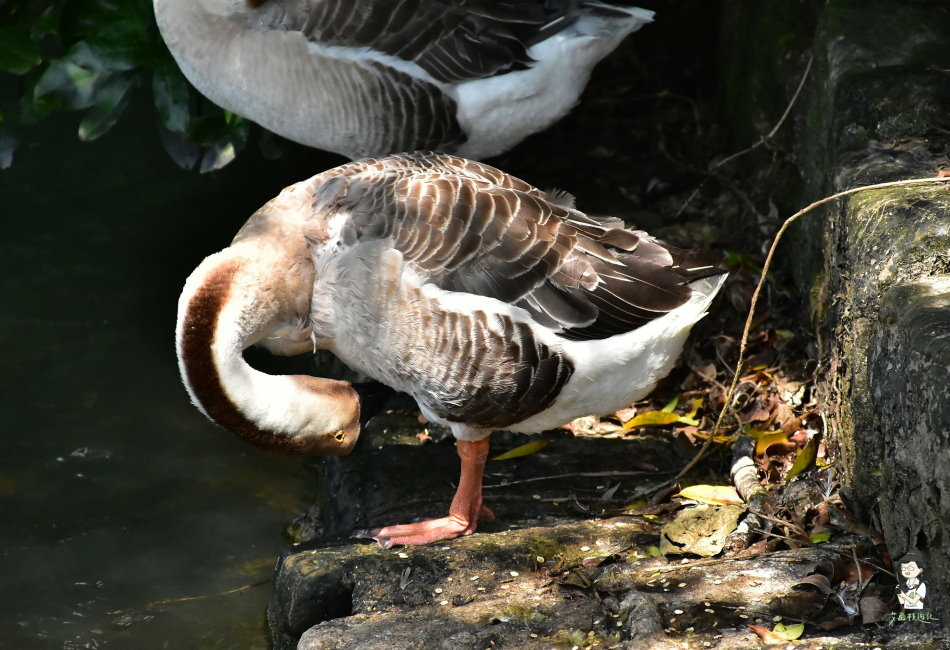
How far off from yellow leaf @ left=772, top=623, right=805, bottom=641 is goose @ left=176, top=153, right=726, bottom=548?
127cm

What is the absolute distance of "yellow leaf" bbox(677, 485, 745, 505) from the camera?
4.13 meters

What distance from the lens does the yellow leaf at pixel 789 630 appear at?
2902 millimetres

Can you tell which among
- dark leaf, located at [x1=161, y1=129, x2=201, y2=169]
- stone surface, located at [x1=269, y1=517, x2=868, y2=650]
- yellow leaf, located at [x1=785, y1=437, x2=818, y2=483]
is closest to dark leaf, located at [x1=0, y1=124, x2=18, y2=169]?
dark leaf, located at [x1=161, y1=129, x2=201, y2=169]

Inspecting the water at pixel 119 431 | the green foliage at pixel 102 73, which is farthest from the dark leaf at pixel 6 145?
the water at pixel 119 431

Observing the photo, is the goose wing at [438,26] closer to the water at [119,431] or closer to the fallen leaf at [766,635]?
the water at [119,431]

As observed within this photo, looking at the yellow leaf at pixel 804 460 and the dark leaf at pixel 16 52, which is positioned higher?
the dark leaf at pixel 16 52

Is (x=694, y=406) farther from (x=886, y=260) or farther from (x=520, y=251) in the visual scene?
(x=886, y=260)

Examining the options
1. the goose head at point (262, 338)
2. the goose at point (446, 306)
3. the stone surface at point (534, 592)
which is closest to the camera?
the stone surface at point (534, 592)

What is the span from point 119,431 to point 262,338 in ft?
5.96

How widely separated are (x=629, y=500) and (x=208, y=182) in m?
4.26

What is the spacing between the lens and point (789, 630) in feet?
9.63

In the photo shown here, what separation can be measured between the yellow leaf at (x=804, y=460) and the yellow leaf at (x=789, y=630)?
117 centimetres

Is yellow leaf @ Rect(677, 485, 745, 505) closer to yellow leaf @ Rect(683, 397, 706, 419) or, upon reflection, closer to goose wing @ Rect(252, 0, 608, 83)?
yellow leaf @ Rect(683, 397, 706, 419)

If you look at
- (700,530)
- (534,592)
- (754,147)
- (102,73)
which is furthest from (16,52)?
(700,530)
